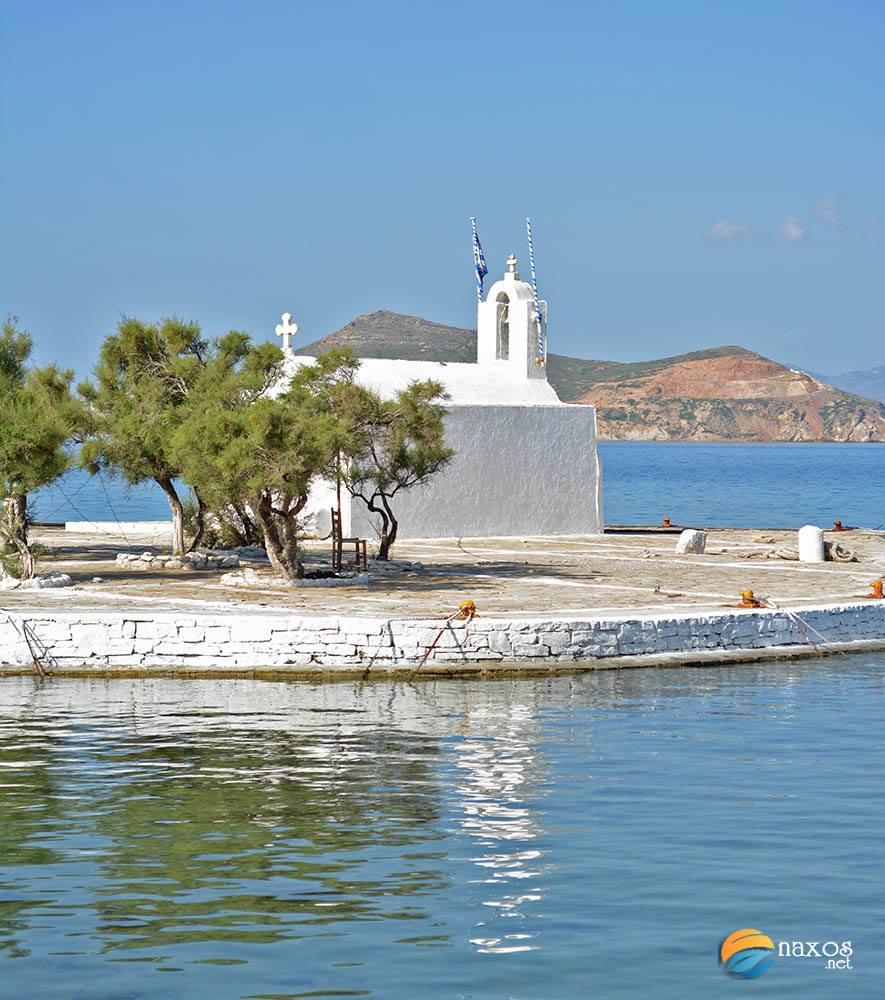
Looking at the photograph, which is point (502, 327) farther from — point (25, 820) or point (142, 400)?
point (25, 820)

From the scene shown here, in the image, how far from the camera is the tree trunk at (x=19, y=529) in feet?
75.2

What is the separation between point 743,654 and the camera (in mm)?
19500

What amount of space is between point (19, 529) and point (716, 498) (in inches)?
2816

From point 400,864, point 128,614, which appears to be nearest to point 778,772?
point 400,864

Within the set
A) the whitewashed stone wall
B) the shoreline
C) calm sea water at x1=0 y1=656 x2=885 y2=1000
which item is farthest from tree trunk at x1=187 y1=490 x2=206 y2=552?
calm sea water at x1=0 y1=656 x2=885 y2=1000

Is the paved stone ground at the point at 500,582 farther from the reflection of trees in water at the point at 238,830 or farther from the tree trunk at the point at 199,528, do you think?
the reflection of trees in water at the point at 238,830

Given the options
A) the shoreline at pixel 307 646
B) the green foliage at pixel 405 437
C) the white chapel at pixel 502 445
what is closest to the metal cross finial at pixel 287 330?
the white chapel at pixel 502 445

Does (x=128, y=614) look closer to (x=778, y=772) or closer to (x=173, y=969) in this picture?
(x=778, y=772)

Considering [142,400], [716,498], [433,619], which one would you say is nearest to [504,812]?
[433,619]

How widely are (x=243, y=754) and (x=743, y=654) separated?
7.80 m

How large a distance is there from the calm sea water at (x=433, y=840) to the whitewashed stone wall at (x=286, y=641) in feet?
2.87

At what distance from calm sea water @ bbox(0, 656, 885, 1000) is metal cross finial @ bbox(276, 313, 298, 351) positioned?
15135 millimetres

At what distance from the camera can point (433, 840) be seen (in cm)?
1112

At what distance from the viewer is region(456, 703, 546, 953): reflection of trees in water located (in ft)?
30.7
